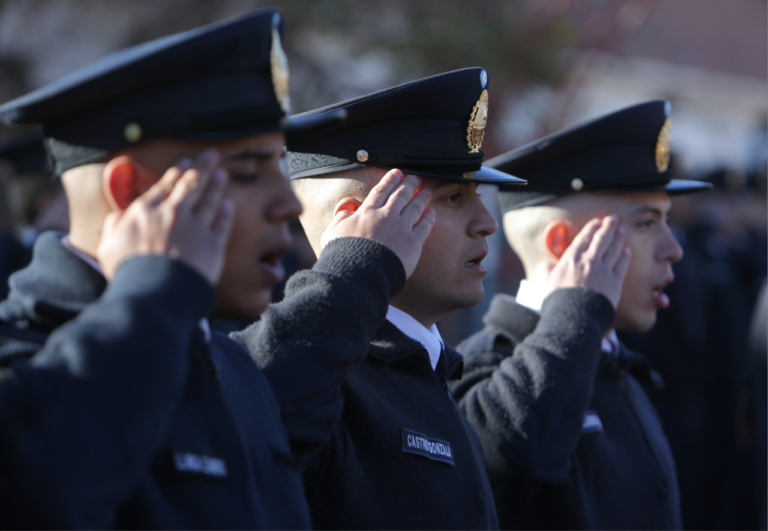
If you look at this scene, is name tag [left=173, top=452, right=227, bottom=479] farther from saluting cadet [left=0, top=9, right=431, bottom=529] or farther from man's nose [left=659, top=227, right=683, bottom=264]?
man's nose [left=659, top=227, right=683, bottom=264]

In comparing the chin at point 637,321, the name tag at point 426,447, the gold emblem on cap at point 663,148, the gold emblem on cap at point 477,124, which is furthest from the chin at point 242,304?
the gold emblem on cap at point 663,148

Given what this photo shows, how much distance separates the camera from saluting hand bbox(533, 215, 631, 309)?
2986 mm

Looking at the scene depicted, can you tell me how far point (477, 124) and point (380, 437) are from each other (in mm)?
963

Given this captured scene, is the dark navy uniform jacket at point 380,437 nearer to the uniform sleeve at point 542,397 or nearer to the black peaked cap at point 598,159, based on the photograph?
Result: the uniform sleeve at point 542,397

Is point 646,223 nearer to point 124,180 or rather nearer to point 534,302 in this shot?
point 534,302

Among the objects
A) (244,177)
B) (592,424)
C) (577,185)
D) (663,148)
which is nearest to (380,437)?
(244,177)

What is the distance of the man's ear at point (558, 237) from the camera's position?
10.9 ft

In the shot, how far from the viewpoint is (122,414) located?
1.30m

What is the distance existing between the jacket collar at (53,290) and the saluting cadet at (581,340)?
4.81 ft

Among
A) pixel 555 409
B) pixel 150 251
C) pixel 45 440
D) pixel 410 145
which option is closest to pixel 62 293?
pixel 150 251

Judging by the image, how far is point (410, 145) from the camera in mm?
Result: 2439

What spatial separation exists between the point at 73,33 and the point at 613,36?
5.66m

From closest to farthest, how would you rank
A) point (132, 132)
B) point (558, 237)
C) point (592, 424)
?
1. point (132, 132)
2. point (592, 424)
3. point (558, 237)

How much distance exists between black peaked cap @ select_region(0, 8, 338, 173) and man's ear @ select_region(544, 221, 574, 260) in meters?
1.78
